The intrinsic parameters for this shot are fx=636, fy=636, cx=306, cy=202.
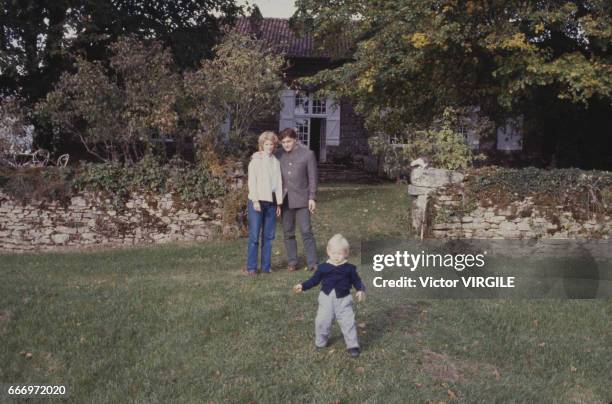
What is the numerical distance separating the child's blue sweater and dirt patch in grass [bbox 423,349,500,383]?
964 millimetres

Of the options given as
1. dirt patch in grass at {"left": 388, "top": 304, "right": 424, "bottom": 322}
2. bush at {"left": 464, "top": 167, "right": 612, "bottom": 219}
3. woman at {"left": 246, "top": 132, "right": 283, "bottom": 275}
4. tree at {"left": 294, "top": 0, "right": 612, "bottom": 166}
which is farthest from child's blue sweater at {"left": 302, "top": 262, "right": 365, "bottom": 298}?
tree at {"left": 294, "top": 0, "right": 612, "bottom": 166}

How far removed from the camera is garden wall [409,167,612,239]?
1165cm

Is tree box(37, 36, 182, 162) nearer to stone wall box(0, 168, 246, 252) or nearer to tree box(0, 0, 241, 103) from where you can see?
stone wall box(0, 168, 246, 252)

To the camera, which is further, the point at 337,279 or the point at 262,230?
the point at 262,230

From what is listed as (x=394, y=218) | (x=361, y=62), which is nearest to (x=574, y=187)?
(x=394, y=218)

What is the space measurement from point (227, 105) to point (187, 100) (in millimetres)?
991

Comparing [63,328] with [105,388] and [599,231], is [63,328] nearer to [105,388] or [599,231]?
[105,388]

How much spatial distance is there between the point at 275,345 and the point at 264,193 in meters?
2.80

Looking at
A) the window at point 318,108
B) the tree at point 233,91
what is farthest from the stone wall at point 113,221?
the window at point 318,108

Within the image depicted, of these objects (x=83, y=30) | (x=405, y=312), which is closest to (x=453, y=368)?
(x=405, y=312)

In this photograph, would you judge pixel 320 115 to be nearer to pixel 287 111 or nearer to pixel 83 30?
pixel 287 111

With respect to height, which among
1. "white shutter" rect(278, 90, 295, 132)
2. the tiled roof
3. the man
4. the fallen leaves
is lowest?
the fallen leaves

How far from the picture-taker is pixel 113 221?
13.5 metres

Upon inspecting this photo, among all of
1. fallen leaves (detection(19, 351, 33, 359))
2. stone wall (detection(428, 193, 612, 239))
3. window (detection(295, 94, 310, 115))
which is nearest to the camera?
fallen leaves (detection(19, 351, 33, 359))
